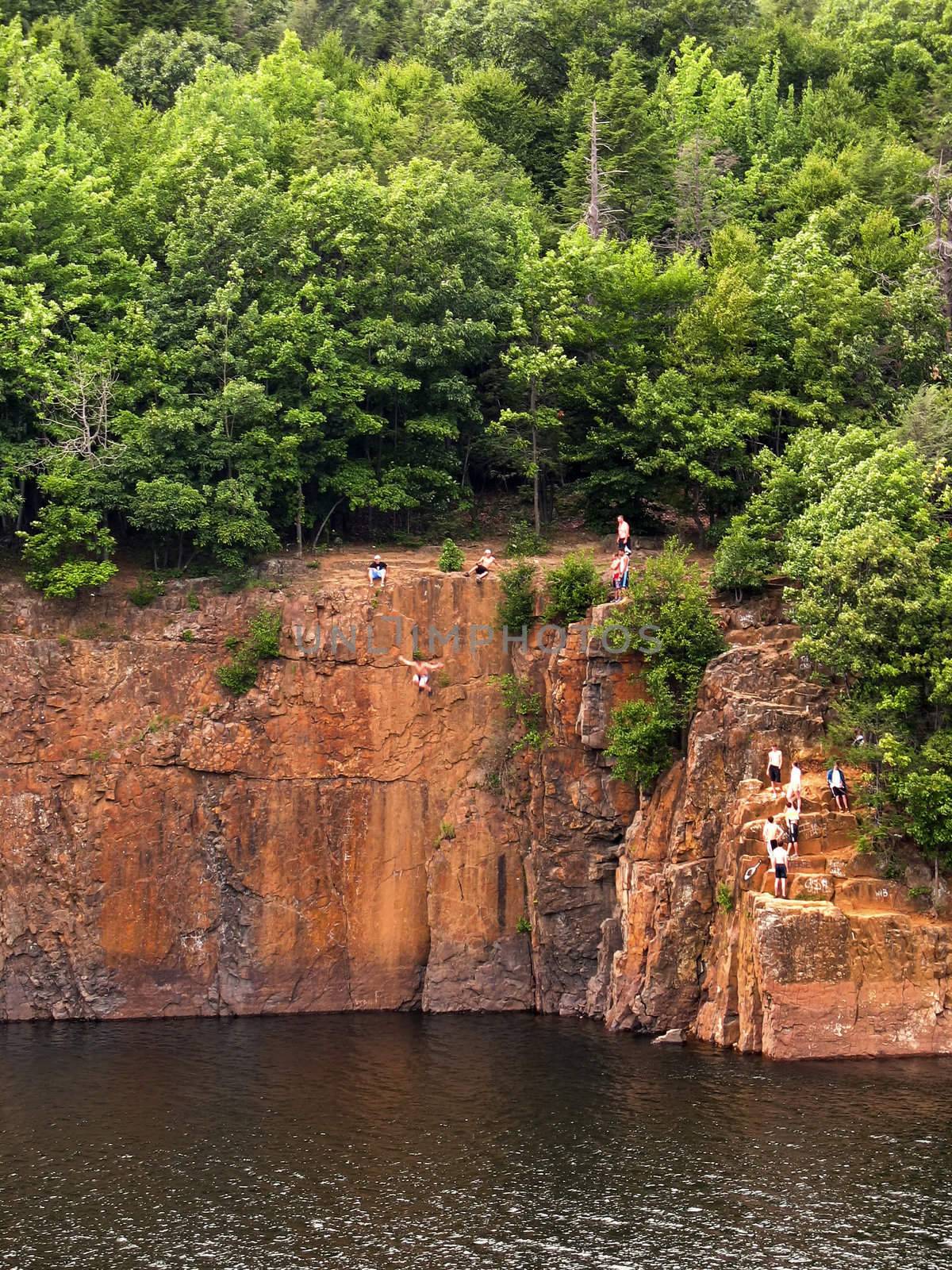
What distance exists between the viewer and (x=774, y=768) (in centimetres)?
4841

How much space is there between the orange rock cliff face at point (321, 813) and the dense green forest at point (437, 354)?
3625 mm

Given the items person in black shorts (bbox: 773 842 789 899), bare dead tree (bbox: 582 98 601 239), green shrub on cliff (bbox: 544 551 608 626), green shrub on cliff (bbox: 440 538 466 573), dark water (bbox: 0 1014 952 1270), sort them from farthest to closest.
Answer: bare dead tree (bbox: 582 98 601 239) < green shrub on cliff (bbox: 440 538 466 573) < green shrub on cliff (bbox: 544 551 608 626) < person in black shorts (bbox: 773 842 789 899) < dark water (bbox: 0 1014 952 1270)

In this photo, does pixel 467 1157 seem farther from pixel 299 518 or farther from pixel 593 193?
pixel 593 193

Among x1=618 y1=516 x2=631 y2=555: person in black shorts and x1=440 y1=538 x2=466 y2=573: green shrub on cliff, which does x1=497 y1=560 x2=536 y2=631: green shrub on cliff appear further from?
x1=618 y1=516 x2=631 y2=555: person in black shorts

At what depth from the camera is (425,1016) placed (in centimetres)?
5356

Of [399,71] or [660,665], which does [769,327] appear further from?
[399,71]

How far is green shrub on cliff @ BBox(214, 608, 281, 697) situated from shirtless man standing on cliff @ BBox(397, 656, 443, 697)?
4.15 m

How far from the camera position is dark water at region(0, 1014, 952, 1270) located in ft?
111

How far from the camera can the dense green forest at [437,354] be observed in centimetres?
5306

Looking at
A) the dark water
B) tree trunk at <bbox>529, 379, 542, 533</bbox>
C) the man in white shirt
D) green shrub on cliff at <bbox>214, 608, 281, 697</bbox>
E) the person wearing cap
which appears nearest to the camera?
the dark water

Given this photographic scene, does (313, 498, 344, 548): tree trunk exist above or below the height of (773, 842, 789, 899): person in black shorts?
above

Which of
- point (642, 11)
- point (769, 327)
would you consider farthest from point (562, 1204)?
point (642, 11)

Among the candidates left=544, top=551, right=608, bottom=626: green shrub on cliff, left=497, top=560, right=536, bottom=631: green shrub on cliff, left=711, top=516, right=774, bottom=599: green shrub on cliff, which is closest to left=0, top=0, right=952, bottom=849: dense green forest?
left=711, top=516, right=774, bottom=599: green shrub on cliff

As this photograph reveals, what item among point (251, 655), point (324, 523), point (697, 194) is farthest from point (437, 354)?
point (697, 194)
